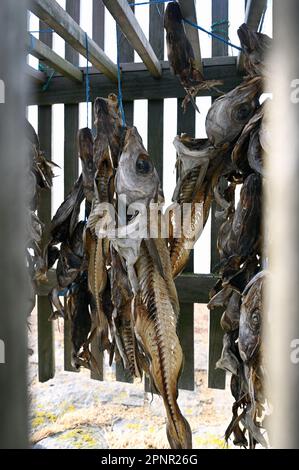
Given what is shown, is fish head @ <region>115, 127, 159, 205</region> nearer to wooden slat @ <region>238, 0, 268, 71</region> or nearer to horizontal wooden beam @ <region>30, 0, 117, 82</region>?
horizontal wooden beam @ <region>30, 0, 117, 82</region>

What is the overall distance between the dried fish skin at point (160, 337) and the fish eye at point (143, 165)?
19cm

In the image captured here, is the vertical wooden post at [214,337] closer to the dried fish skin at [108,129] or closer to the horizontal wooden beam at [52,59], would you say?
the horizontal wooden beam at [52,59]

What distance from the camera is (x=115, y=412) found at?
212 centimetres

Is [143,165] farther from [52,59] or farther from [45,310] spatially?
[45,310]

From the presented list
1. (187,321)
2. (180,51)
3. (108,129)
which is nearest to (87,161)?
(108,129)

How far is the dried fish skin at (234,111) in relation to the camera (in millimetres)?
1026

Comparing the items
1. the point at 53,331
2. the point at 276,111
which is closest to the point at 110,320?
the point at 276,111

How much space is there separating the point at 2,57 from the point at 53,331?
2363mm

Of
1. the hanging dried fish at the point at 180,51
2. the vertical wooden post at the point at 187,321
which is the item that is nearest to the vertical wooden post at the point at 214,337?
the vertical wooden post at the point at 187,321

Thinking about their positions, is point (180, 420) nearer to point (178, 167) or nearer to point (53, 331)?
point (178, 167)

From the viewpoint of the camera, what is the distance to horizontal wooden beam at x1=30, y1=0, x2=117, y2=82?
118 centimetres

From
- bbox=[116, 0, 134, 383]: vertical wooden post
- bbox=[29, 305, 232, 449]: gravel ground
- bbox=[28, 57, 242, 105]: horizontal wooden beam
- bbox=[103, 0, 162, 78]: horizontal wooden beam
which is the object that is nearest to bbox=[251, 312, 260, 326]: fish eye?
bbox=[103, 0, 162, 78]: horizontal wooden beam

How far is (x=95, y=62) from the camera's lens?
1810 millimetres

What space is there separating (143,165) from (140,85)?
4.30 ft
